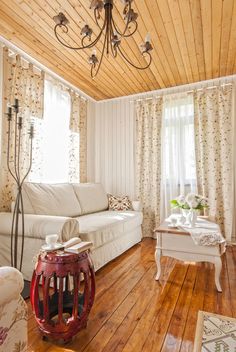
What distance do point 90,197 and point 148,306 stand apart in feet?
6.60

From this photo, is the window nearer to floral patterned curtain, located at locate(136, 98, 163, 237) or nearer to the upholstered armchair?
floral patterned curtain, located at locate(136, 98, 163, 237)

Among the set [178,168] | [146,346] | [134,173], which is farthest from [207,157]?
[146,346]

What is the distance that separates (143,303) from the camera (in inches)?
70.4

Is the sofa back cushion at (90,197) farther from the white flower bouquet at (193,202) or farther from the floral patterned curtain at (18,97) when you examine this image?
the white flower bouquet at (193,202)

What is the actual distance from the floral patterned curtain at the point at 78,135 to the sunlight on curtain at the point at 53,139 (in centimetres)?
11

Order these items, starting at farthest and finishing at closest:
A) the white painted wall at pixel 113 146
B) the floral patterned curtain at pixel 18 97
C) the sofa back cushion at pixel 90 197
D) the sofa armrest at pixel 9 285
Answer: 1. the white painted wall at pixel 113 146
2. the sofa back cushion at pixel 90 197
3. the floral patterned curtain at pixel 18 97
4. the sofa armrest at pixel 9 285

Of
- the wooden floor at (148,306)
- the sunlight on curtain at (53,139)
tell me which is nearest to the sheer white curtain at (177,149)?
the wooden floor at (148,306)

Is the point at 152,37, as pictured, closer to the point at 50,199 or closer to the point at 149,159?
the point at 149,159

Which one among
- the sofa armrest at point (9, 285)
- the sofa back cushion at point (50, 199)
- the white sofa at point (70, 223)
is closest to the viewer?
the sofa armrest at point (9, 285)

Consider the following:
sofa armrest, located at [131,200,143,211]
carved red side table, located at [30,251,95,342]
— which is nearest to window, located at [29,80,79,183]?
sofa armrest, located at [131,200,143,211]

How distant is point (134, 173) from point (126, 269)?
203 centimetres

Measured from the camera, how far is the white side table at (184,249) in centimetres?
199

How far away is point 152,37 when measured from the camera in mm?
2486

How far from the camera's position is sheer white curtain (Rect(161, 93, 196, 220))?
3.72 meters
